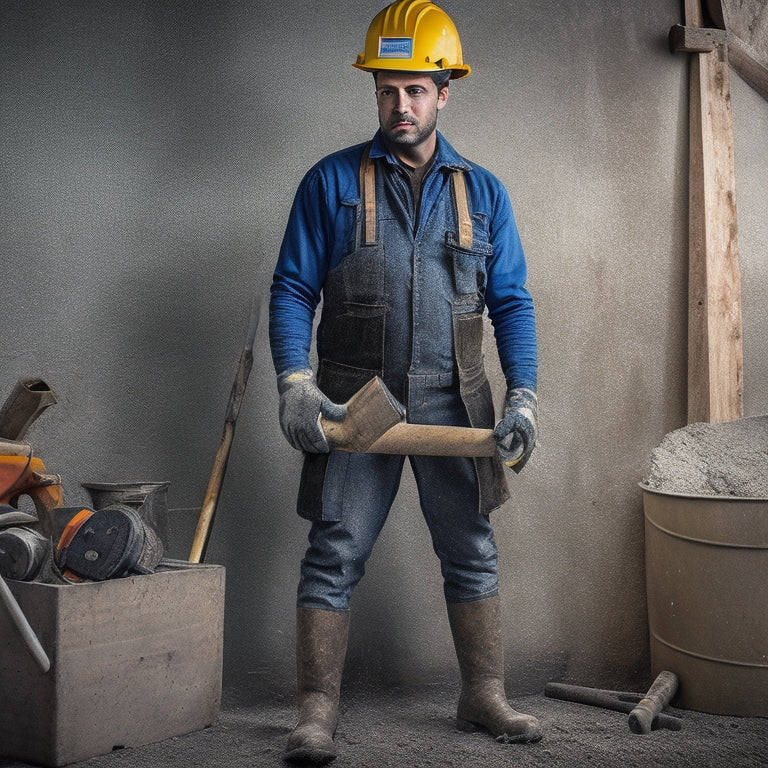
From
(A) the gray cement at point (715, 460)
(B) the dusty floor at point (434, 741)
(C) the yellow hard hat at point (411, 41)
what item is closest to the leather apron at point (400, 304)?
(C) the yellow hard hat at point (411, 41)

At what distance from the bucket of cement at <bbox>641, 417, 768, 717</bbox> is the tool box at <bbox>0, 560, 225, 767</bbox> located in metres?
1.43

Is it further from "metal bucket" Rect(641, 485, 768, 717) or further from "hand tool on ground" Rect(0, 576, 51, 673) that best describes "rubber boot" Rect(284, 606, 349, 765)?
"metal bucket" Rect(641, 485, 768, 717)

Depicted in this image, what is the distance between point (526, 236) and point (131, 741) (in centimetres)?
197

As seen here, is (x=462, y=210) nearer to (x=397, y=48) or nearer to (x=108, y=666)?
(x=397, y=48)

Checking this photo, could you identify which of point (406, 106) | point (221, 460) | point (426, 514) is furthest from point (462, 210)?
point (221, 460)

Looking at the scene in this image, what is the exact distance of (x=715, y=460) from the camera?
3.09 metres

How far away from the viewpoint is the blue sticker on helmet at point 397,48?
7.83 ft

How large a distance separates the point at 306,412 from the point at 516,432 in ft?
1.73

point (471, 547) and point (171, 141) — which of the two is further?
point (171, 141)

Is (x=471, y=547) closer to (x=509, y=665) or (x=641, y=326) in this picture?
(x=509, y=665)

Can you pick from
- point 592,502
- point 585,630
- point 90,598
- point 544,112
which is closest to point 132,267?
point 90,598

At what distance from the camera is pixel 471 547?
8.25 ft

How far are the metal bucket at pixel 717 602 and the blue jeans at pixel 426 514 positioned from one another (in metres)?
0.71

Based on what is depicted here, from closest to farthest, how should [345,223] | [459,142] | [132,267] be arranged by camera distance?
[345,223] < [132,267] < [459,142]
